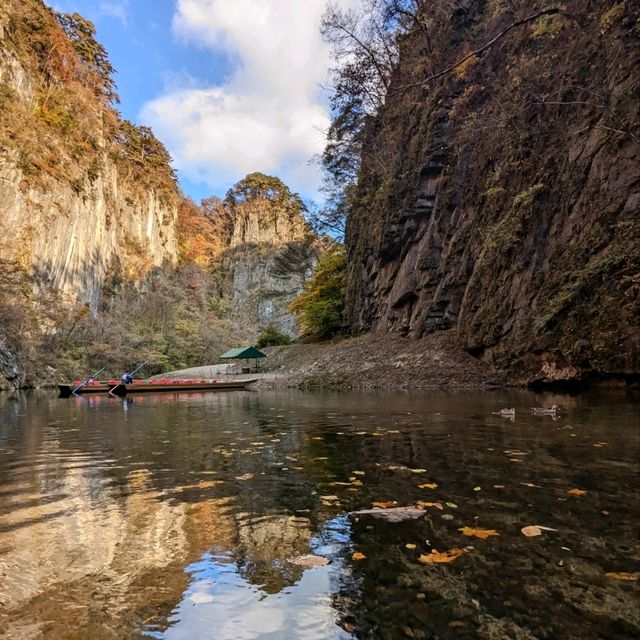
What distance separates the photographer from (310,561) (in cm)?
260

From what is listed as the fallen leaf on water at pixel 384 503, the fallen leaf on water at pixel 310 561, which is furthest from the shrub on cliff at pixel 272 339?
the fallen leaf on water at pixel 310 561

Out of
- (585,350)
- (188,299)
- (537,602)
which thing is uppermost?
(188,299)

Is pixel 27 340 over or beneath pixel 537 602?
over

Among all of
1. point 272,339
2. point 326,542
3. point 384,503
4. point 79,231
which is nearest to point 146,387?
point 272,339

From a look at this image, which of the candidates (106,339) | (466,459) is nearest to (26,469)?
(466,459)

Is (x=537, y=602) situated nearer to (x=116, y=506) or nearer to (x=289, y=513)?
(x=289, y=513)

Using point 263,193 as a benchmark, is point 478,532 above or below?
below

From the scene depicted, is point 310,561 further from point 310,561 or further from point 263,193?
Result: point 263,193

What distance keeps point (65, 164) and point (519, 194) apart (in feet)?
165

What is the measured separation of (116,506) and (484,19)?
89.6ft

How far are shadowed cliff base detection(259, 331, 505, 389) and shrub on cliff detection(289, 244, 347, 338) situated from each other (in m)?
6.02

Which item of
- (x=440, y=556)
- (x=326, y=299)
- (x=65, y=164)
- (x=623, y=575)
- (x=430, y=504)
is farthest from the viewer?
(x=65, y=164)

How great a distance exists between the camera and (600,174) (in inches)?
498

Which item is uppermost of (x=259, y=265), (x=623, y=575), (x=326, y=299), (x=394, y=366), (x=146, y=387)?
(x=259, y=265)
